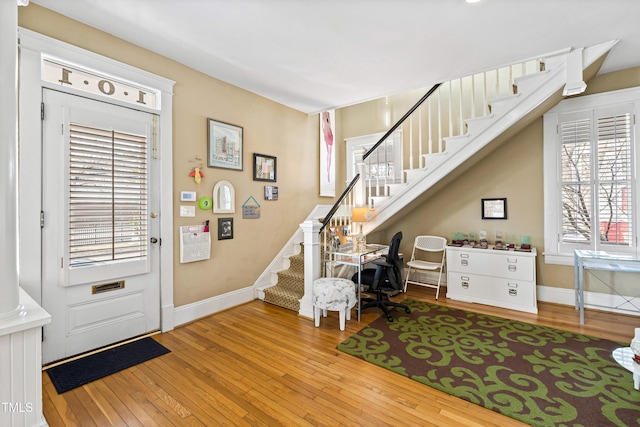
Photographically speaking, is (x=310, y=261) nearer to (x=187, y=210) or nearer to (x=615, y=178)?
(x=187, y=210)

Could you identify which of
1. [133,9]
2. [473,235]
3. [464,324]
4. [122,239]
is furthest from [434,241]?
[133,9]

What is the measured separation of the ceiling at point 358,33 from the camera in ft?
7.66

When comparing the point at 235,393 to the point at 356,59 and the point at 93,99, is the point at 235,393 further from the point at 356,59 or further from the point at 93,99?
the point at 356,59

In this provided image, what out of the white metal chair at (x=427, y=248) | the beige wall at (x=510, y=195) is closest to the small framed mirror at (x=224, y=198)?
the white metal chair at (x=427, y=248)

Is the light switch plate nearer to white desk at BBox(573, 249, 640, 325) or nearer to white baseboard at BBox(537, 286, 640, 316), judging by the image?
white desk at BBox(573, 249, 640, 325)

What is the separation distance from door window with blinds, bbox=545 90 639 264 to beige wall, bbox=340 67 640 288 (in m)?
0.14

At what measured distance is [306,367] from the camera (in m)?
2.45

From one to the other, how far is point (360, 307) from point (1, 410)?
9.73 feet

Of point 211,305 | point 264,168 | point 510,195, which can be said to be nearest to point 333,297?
point 211,305

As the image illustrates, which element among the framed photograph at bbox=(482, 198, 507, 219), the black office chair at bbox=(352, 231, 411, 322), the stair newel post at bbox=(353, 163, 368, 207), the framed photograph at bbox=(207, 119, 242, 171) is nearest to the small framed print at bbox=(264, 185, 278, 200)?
the framed photograph at bbox=(207, 119, 242, 171)

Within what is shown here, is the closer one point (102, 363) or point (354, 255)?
point (102, 363)

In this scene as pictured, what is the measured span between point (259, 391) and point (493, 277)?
332cm

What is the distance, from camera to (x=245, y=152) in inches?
159

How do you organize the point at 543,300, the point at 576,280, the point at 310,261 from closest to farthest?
the point at 576,280, the point at 310,261, the point at 543,300
